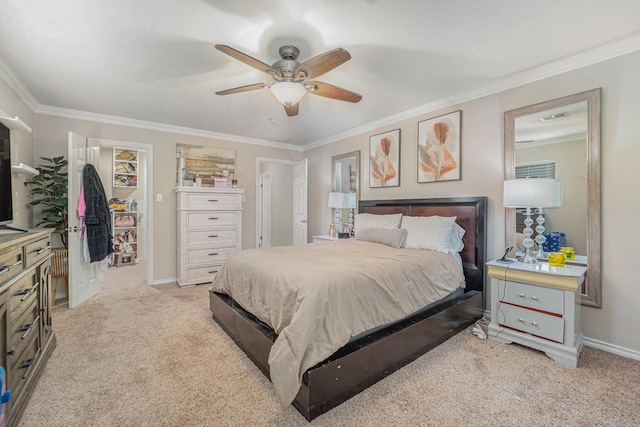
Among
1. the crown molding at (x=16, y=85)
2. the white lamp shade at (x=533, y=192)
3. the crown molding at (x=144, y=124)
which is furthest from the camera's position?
the crown molding at (x=144, y=124)

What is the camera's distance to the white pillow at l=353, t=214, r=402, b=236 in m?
3.35

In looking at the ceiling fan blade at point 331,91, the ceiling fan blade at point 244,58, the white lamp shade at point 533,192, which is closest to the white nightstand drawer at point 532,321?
the white lamp shade at point 533,192

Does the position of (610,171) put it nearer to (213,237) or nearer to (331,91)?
(331,91)

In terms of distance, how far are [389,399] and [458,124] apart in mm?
2812

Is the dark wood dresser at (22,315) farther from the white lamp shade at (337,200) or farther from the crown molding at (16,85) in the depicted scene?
the white lamp shade at (337,200)

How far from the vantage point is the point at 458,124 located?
10.3ft

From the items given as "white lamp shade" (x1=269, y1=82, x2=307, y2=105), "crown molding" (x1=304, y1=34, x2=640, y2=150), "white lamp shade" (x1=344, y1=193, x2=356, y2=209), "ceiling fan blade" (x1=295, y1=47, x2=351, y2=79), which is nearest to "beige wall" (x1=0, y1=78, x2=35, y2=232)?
"white lamp shade" (x1=269, y1=82, x2=307, y2=105)

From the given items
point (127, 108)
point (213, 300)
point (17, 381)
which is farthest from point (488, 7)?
point (127, 108)

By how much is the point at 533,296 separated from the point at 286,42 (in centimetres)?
278

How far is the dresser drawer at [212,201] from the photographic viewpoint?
4.10m

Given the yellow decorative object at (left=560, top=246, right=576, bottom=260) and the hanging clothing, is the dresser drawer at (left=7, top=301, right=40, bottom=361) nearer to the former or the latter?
the hanging clothing

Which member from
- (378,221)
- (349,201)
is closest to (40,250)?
(378,221)

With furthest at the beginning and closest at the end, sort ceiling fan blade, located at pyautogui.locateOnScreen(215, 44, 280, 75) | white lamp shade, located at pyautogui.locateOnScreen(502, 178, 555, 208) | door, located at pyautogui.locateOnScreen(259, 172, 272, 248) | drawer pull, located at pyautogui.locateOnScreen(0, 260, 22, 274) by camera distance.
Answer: door, located at pyautogui.locateOnScreen(259, 172, 272, 248)
white lamp shade, located at pyautogui.locateOnScreen(502, 178, 555, 208)
ceiling fan blade, located at pyautogui.locateOnScreen(215, 44, 280, 75)
drawer pull, located at pyautogui.locateOnScreen(0, 260, 22, 274)

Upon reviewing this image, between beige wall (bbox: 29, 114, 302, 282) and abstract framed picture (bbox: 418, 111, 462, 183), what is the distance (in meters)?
2.89
